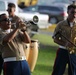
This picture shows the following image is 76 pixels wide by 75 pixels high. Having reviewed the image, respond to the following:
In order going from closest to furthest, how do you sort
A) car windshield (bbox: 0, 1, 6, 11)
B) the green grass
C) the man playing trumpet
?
the man playing trumpet
the green grass
car windshield (bbox: 0, 1, 6, 11)

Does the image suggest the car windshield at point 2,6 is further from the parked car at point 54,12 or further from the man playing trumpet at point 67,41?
the man playing trumpet at point 67,41

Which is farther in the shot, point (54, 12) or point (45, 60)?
point (54, 12)

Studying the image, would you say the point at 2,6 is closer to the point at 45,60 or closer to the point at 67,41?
the point at 45,60

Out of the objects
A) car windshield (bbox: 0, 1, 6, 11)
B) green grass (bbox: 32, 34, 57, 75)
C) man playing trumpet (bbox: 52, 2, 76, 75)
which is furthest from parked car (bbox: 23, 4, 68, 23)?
man playing trumpet (bbox: 52, 2, 76, 75)

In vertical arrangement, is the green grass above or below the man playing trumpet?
below

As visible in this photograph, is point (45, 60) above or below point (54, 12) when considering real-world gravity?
above

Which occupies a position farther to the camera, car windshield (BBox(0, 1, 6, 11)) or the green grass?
car windshield (BBox(0, 1, 6, 11))

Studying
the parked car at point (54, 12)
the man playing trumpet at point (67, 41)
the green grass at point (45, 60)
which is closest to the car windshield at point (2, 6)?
the green grass at point (45, 60)

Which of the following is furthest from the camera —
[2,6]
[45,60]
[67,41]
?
[2,6]

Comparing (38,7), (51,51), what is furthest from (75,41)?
(38,7)

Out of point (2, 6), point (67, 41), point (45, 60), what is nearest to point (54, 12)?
point (2, 6)

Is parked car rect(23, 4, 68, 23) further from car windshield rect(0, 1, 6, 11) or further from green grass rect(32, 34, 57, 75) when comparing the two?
green grass rect(32, 34, 57, 75)

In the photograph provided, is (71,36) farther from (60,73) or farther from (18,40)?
(18,40)

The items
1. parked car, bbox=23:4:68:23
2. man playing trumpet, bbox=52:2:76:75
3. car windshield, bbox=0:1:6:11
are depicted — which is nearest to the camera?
man playing trumpet, bbox=52:2:76:75
